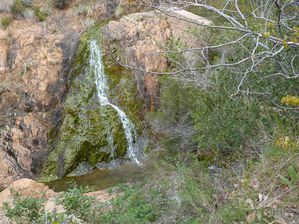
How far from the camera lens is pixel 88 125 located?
11.0 m

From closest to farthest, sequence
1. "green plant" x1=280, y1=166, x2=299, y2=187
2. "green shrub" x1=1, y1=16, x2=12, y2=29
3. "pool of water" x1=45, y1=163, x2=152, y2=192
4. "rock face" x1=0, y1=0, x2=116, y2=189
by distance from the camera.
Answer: "green plant" x1=280, y1=166, x2=299, y2=187 < "pool of water" x1=45, y1=163, x2=152, y2=192 < "rock face" x1=0, y1=0, x2=116, y2=189 < "green shrub" x1=1, y1=16, x2=12, y2=29

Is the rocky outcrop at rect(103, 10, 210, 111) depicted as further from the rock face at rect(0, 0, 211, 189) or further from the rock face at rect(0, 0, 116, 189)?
the rock face at rect(0, 0, 116, 189)

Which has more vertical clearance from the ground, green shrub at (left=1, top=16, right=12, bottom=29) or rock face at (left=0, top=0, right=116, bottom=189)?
green shrub at (left=1, top=16, right=12, bottom=29)

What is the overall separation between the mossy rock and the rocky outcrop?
400 mm

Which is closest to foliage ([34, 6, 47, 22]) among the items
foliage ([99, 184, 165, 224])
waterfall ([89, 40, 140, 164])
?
waterfall ([89, 40, 140, 164])

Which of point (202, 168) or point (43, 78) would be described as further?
point (43, 78)

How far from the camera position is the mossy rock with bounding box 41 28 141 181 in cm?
1062

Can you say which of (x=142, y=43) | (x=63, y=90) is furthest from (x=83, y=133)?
(x=142, y=43)

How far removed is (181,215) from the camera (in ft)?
14.6

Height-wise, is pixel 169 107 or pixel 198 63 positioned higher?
pixel 198 63

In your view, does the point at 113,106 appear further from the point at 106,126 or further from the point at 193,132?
the point at 193,132

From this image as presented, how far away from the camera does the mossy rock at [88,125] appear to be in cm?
1062

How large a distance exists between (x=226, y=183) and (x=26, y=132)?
779 cm

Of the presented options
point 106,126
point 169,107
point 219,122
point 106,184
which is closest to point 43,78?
point 106,126
